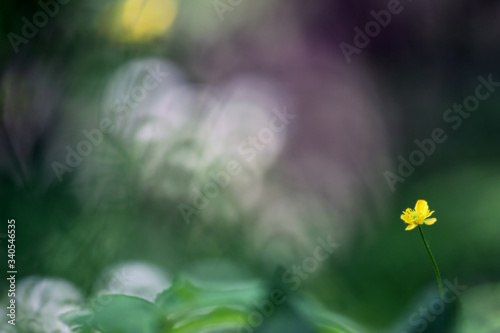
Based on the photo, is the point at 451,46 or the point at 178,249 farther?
the point at 451,46

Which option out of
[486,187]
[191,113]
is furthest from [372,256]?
[191,113]

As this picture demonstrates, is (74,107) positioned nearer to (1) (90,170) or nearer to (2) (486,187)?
(1) (90,170)

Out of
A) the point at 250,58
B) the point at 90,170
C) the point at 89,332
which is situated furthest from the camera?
the point at 250,58
